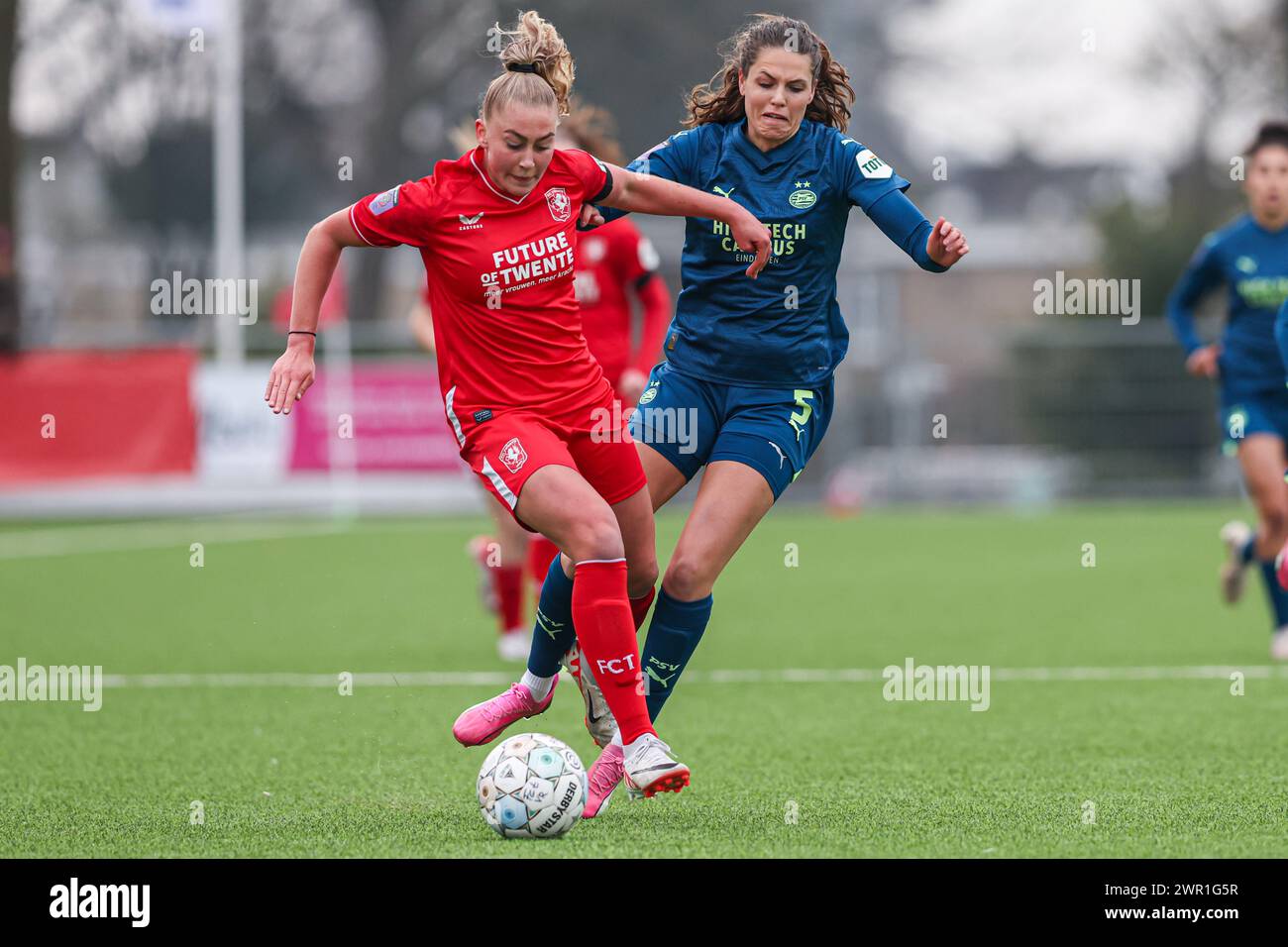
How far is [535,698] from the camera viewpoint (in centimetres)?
567

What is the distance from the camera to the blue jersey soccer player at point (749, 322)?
565 centimetres

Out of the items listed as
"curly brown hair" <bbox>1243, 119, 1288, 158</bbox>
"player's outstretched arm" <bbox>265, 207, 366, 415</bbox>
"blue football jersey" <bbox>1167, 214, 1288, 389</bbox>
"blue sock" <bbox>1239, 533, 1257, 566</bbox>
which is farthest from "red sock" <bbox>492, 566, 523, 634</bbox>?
"curly brown hair" <bbox>1243, 119, 1288, 158</bbox>

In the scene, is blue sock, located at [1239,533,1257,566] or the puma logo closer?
the puma logo

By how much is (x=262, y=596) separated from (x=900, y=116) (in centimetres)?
2319

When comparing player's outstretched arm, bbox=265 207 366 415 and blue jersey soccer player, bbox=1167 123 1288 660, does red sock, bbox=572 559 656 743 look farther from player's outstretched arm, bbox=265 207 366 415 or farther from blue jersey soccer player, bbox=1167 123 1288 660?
blue jersey soccer player, bbox=1167 123 1288 660

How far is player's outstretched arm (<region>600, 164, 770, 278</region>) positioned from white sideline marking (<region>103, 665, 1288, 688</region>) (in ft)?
9.95

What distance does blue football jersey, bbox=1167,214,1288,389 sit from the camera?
898cm

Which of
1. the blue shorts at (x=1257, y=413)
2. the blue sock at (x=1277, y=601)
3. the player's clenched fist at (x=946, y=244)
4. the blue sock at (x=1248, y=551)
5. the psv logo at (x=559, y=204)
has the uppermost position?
the psv logo at (x=559, y=204)

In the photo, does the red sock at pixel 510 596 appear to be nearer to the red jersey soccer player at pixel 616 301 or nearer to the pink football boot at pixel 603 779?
the red jersey soccer player at pixel 616 301

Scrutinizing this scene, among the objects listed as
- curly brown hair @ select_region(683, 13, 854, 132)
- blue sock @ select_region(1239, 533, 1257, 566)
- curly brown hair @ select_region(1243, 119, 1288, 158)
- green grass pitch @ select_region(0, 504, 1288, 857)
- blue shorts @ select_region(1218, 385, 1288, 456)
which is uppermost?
curly brown hair @ select_region(1243, 119, 1288, 158)

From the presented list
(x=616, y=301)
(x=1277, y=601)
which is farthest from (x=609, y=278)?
(x=1277, y=601)

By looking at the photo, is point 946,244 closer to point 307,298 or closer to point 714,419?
point 714,419

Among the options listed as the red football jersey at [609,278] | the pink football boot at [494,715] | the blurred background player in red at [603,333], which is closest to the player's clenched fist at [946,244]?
the pink football boot at [494,715]

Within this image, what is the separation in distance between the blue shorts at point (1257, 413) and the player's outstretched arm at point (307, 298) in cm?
533
